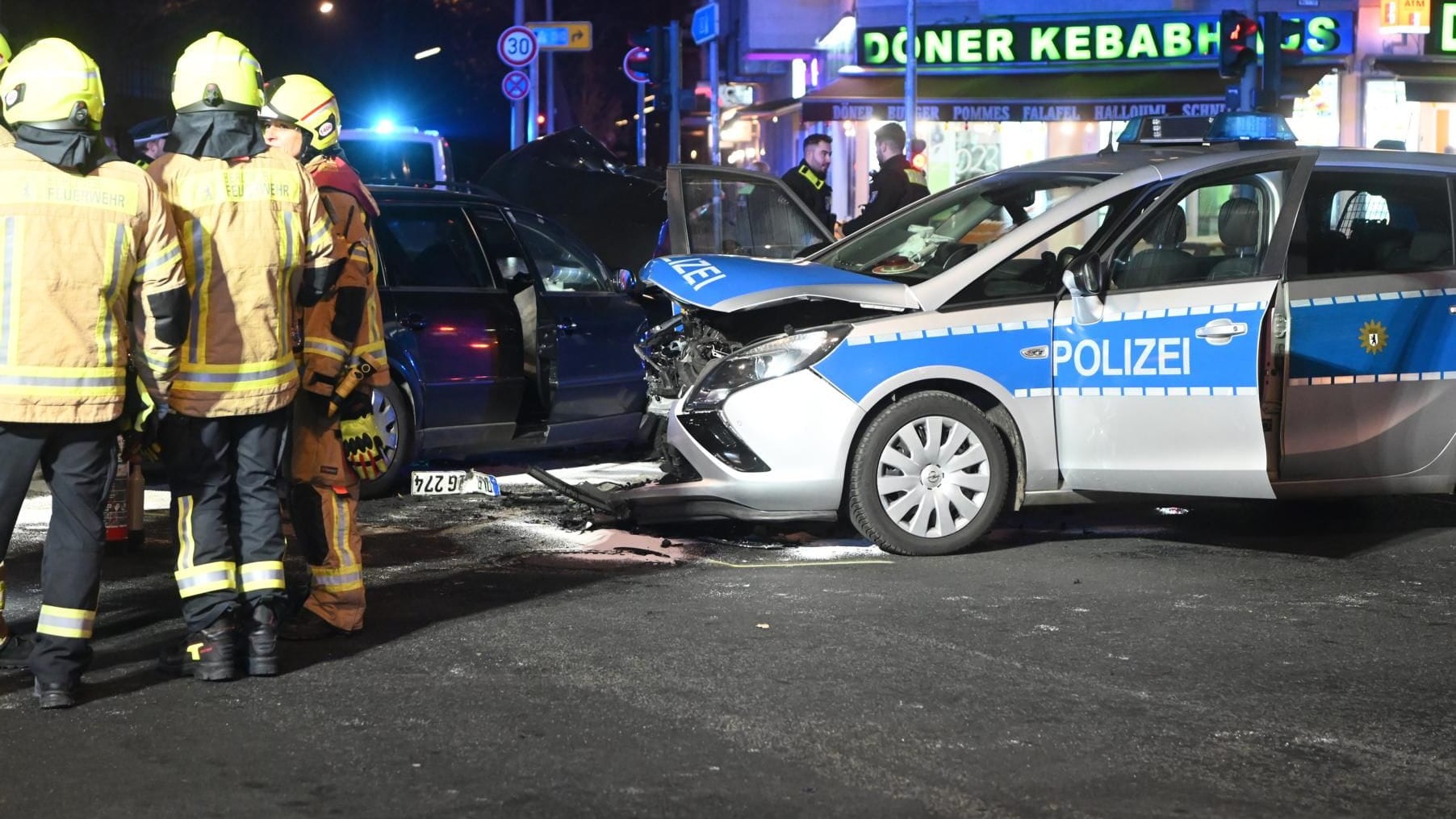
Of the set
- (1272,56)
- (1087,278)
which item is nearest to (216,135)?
(1087,278)

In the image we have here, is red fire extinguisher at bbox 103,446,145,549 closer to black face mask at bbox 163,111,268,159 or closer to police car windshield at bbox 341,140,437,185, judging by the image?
black face mask at bbox 163,111,268,159

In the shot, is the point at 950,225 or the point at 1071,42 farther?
the point at 1071,42

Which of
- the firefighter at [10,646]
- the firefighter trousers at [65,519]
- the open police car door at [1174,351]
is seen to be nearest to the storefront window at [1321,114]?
the open police car door at [1174,351]

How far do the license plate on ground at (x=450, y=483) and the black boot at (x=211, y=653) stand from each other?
3277mm

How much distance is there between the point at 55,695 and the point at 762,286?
3.43m

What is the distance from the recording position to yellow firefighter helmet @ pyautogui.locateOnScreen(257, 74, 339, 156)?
228 inches

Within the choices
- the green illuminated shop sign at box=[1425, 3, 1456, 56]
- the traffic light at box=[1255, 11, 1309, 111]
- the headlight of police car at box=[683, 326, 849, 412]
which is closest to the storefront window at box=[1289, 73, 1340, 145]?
the green illuminated shop sign at box=[1425, 3, 1456, 56]

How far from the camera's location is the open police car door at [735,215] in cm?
949

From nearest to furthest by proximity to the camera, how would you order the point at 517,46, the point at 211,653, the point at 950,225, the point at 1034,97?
the point at 211,653 < the point at 950,225 < the point at 517,46 < the point at 1034,97

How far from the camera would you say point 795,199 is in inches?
392

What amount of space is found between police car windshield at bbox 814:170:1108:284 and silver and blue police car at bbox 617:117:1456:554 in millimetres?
191

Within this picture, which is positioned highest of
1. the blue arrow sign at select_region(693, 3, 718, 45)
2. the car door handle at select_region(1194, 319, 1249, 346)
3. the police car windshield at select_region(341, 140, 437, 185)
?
the blue arrow sign at select_region(693, 3, 718, 45)

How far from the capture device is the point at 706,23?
89.6ft

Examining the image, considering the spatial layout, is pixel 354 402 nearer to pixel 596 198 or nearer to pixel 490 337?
pixel 490 337
